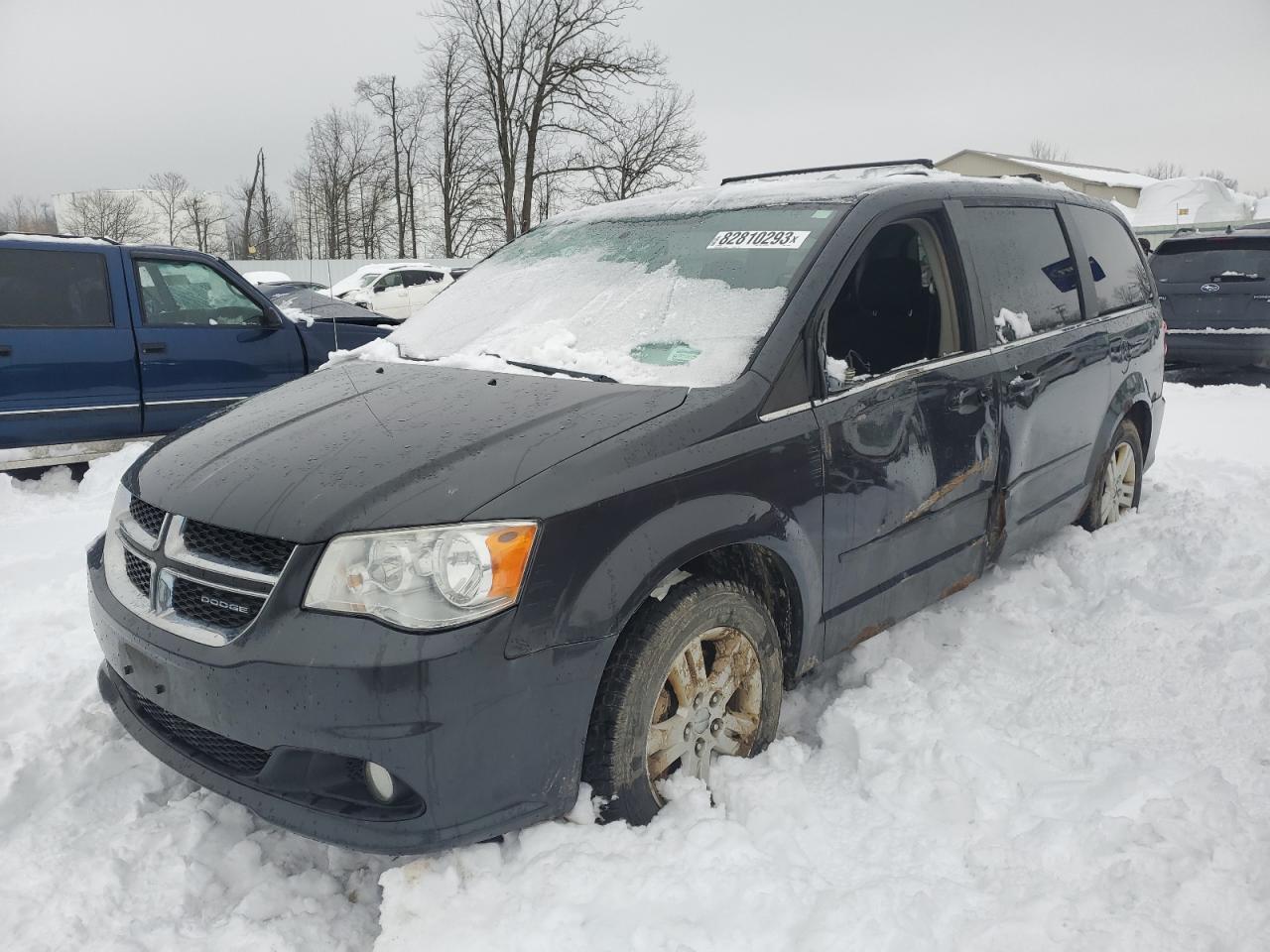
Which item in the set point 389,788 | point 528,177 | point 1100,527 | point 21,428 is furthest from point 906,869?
point 528,177

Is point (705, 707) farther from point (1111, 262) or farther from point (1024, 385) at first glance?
point (1111, 262)

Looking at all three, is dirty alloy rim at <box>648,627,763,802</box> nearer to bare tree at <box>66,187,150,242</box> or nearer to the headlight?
the headlight

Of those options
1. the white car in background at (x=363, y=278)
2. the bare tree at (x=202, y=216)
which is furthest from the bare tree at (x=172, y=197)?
the white car in background at (x=363, y=278)

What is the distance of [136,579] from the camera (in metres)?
2.45

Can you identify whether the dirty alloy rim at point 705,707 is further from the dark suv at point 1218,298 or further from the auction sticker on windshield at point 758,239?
the dark suv at point 1218,298

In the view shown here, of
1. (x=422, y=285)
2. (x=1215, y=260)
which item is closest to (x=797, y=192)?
(x=1215, y=260)

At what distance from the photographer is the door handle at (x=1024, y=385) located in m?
3.56

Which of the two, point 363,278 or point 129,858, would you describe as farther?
point 363,278

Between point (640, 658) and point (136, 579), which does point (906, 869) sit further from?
point (136, 579)

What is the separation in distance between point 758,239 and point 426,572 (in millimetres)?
1675

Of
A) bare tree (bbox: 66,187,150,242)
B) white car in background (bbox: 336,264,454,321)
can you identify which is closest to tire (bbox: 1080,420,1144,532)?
white car in background (bbox: 336,264,454,321)

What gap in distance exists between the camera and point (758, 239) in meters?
3.04

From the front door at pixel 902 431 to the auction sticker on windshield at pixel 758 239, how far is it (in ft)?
0.65

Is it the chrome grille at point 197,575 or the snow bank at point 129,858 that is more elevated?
the chrome grille at point 197,575
